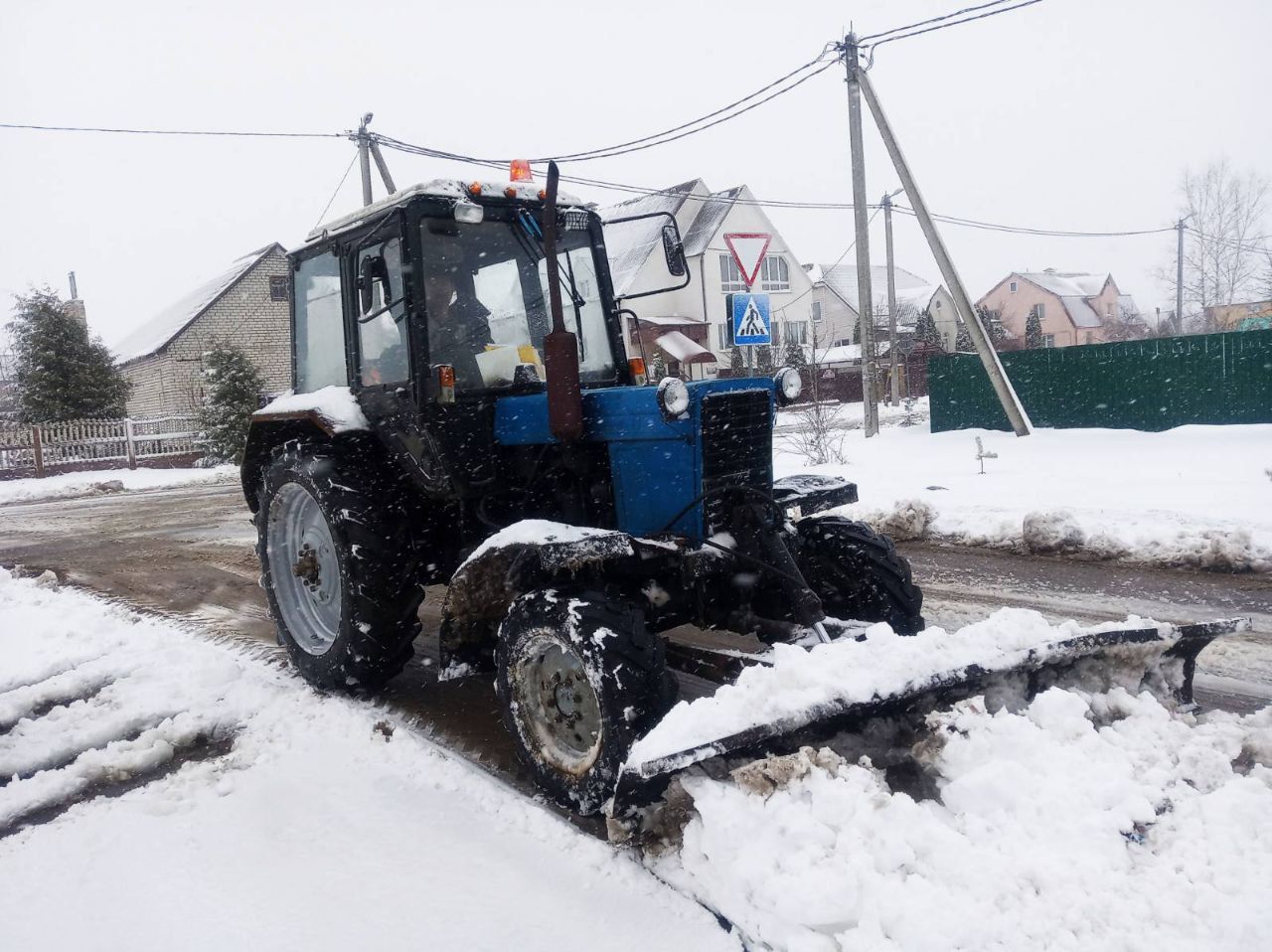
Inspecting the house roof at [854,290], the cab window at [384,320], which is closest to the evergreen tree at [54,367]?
the cab window at [384,320]

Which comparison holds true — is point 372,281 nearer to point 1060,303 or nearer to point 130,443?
point 130,443

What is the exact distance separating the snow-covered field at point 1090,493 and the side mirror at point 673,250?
388 cm

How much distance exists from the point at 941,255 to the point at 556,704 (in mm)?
11382

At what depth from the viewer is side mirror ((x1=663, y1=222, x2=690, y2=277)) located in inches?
165

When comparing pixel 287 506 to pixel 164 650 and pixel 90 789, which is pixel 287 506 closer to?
pixel 164 650

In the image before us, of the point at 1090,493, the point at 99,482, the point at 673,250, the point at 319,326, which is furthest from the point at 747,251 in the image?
the point at 99,482

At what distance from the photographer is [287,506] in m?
4.74

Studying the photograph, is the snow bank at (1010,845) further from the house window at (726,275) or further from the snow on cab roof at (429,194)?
the house window at (726,275)

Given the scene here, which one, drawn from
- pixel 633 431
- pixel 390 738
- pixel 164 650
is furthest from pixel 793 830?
pixel 164 650

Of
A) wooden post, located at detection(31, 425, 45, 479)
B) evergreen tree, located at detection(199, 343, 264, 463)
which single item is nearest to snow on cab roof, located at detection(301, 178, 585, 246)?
evergreen tree, located at detection(199, 343, 264, 463)

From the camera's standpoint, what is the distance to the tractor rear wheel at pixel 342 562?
398 centimetres

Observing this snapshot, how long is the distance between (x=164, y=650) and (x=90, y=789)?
1.73 meters

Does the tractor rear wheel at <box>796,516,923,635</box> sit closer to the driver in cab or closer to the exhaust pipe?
the exhaust pipe

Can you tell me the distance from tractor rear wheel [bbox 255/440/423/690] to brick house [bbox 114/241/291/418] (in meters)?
A: 25.5
